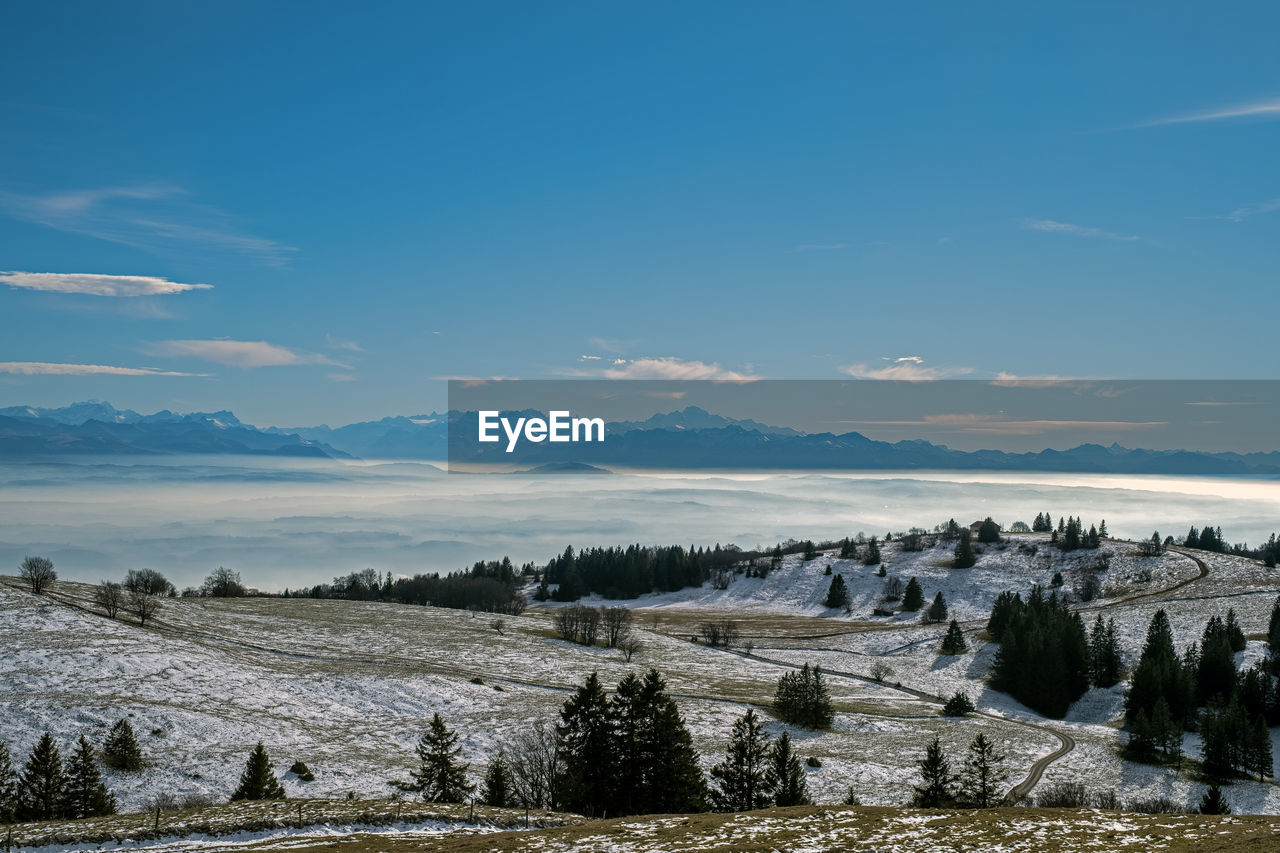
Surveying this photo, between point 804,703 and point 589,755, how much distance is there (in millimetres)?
44978

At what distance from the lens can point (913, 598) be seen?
181 metres

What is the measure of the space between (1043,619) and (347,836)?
11788 centimetres

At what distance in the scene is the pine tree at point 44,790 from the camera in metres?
39.3

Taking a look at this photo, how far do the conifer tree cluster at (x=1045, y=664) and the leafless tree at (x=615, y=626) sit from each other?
5912 centimetres

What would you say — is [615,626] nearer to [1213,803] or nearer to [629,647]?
[629,647]

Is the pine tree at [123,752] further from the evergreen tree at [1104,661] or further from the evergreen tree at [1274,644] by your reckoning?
the evergreen tree at [1274,644]

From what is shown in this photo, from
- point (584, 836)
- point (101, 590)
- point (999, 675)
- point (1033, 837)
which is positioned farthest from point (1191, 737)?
point (101, 590)

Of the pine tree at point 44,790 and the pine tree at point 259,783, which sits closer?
the pine tree at point 44,790

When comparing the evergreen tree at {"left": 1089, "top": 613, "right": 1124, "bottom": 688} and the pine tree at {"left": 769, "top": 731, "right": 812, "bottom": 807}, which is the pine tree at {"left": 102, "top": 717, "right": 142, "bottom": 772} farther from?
the evergreen tree at {"left": 1089, "top": 613, "right": 1124, "bottom": 688}

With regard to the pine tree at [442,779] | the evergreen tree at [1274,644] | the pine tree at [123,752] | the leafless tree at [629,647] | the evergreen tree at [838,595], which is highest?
the pine tree at [442,779]

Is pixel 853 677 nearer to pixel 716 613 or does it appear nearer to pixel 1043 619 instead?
pixel 1043 619

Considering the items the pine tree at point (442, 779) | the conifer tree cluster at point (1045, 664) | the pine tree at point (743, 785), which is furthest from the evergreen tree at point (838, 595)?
the pine tree at point (442, 779)

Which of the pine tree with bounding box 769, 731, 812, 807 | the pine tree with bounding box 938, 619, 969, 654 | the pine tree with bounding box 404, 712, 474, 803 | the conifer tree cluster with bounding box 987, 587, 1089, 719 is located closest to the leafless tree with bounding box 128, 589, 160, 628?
the pine tree with bounding box 404, 712, 474, 803

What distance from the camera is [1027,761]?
68.0 m
